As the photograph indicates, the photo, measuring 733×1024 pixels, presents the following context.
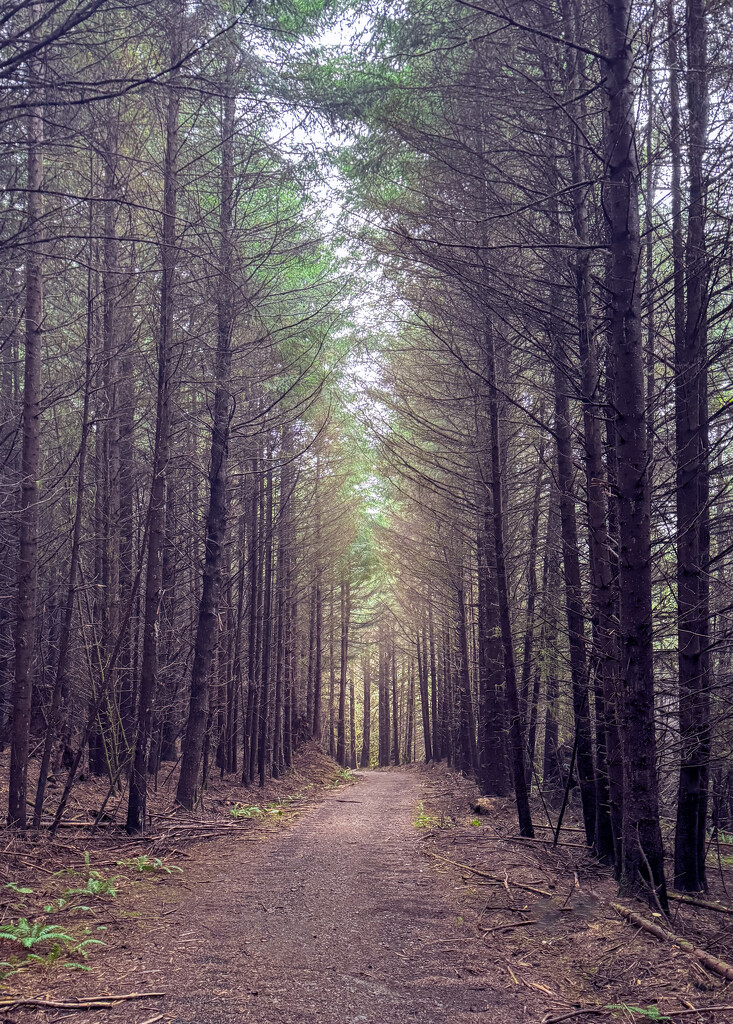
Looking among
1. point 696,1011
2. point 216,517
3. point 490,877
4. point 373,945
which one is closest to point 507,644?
point 490,877

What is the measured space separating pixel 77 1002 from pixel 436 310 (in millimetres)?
7805

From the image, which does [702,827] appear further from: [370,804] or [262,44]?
[262,44]

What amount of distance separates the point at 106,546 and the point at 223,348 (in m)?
3.55

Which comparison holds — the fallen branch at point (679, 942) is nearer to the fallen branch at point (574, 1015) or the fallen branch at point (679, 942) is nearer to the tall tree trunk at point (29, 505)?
the fallen branch at point (574, 1015)

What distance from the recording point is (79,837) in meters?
7.47

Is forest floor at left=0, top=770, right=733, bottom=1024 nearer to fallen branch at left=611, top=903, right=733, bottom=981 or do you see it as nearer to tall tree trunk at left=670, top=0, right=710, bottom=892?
fallen branch at left=611, top=903, right=733, bottom=981

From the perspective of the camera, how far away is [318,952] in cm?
445

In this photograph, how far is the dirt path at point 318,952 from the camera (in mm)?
3568

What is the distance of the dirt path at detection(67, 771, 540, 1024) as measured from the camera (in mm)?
3568

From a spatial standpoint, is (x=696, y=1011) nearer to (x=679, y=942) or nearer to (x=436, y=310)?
(x=679, y=942)

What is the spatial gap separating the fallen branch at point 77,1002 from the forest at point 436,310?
11.1 feet

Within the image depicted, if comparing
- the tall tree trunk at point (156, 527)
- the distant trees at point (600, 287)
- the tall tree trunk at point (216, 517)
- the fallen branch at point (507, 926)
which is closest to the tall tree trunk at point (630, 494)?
the distant trees at point (600, 287)

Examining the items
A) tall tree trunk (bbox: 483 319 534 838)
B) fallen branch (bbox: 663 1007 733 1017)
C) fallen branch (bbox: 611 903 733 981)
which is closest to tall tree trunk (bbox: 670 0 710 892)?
tall tree trunk (bbox: 483 319 534 838)

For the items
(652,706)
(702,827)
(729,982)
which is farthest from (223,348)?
(729,982)
